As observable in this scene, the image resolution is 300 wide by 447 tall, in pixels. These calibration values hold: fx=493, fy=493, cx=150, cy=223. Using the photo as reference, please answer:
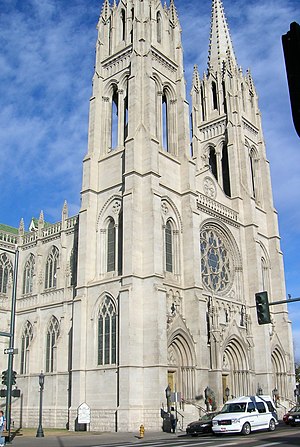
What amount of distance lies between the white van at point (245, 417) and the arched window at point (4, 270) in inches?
1050

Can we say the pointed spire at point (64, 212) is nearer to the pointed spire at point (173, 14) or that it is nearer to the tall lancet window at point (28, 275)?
the tall lancet window at point (28, 275)

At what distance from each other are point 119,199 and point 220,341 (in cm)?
1277

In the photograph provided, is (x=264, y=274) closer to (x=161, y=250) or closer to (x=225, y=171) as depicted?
(x=225, y=171)

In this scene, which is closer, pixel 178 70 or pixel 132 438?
pixel 132 438

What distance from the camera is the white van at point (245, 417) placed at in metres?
22.8

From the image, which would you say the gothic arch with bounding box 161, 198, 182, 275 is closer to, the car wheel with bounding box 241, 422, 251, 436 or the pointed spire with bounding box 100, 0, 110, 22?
the car wheel with bounding box 241, 422, 251, 436

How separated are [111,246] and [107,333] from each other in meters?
6.32

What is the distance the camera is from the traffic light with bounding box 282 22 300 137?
344 cm

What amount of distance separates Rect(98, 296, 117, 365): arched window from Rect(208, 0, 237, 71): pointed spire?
32.0m

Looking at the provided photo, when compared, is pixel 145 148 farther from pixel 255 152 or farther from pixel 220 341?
pixel 255 152

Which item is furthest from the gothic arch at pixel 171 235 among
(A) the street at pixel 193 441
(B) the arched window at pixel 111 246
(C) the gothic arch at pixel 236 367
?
(A) the street at pixel 193 441

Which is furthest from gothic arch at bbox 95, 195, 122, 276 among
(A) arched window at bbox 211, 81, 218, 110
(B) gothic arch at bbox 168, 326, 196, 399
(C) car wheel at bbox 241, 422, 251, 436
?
(A) arched window at bbox 211, 81, 218, 110

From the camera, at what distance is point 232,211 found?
4422cm

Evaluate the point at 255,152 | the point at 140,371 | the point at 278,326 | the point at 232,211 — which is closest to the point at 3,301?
the point at 140,371
